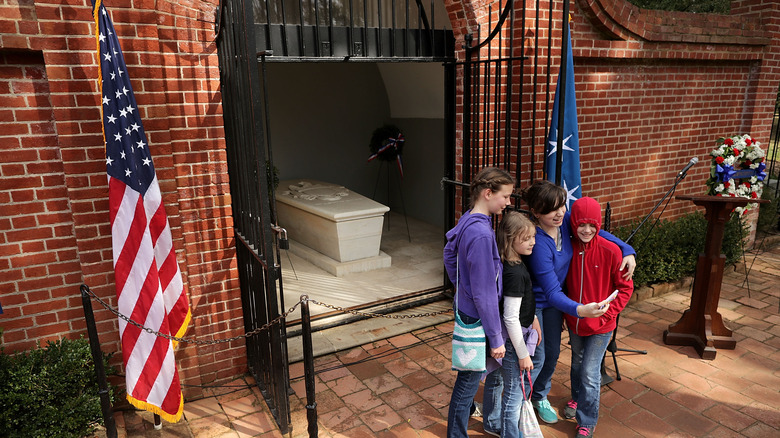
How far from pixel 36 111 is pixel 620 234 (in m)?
5.65

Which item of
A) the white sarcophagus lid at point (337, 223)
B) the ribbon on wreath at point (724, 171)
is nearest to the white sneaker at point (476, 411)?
the white sarcophagus lid at point (337, 223)

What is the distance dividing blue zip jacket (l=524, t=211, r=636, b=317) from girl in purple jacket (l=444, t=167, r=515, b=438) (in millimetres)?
392

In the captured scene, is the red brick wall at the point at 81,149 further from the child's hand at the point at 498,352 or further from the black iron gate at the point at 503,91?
the black iron gate at the point at 503,91

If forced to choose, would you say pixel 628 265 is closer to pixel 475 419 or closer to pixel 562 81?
pixel 562 81

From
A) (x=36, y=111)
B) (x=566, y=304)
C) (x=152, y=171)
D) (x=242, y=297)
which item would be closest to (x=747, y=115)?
(x=566, y=304)

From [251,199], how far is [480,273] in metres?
1.50

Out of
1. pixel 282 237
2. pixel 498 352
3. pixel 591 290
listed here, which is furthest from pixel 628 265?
pixel 282 237

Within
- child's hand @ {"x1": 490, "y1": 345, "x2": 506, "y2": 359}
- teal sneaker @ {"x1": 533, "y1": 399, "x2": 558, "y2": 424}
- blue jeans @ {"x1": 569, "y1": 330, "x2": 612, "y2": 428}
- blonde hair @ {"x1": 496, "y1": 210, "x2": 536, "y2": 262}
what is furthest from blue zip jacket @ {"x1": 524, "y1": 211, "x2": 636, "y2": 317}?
teal sneaker @ {"x1": 533, "y1": 399, "x2": 558, "y2": 424}

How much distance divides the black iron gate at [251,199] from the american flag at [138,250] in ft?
1.73

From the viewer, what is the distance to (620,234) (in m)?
5.96

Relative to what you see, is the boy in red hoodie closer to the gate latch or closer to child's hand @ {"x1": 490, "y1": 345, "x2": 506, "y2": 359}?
child's hand @ {"x1": 490, "y1": 345, "x2": 506, "y2": 359}

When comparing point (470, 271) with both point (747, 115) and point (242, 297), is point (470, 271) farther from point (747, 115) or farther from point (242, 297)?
point (747, 115)

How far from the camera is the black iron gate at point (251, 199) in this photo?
294 cm

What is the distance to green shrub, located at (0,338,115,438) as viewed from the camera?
3070mm
